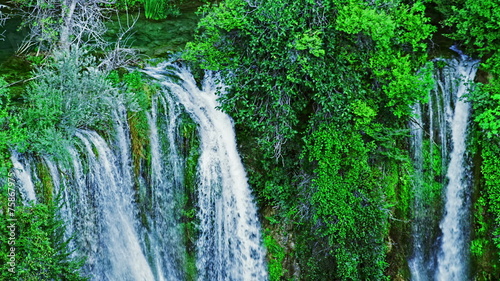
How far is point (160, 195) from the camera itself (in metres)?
7.65

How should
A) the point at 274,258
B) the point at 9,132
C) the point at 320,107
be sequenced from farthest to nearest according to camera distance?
the point at 274,258 < the point at 320,107 < the point at 9,132

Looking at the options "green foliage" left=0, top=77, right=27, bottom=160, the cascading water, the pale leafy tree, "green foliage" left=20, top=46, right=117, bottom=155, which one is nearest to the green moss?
"green foliage" left=20, top=46, right=117, bottom=155

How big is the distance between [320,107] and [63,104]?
3.85 metres

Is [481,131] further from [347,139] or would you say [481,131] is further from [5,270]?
[5,270]

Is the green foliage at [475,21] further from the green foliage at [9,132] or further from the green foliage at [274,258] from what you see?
the green foliage at [9,132]

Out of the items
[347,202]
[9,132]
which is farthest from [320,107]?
[9,132]

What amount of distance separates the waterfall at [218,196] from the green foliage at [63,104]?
1.18 metres

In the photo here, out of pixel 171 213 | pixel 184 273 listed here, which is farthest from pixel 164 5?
pixel 184 273

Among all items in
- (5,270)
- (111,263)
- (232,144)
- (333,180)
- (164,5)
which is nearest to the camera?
(5,270)

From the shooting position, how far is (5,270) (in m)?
5.61

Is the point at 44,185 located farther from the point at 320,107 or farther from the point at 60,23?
the point at 320,107

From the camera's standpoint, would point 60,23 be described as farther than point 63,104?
Yes

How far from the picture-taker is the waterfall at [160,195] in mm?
6754

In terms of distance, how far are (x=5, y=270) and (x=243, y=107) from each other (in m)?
4.11
